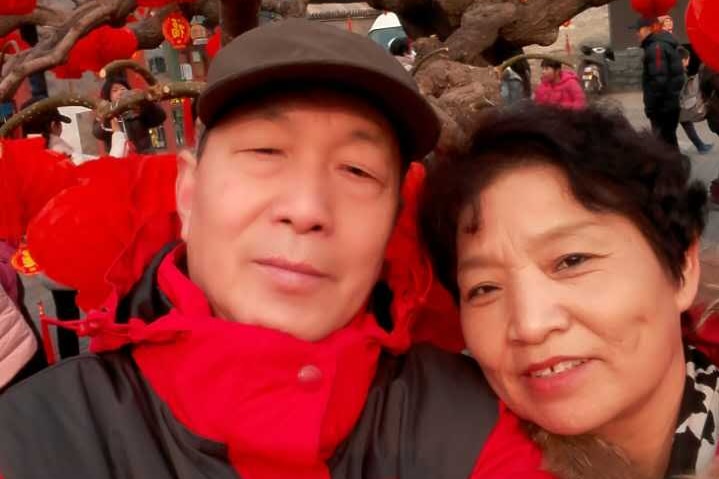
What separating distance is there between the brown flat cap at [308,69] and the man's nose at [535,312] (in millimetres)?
330

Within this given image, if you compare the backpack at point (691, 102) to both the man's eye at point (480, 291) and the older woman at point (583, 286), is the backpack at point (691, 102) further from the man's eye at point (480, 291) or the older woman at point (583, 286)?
the man's eye at point (480, 291)

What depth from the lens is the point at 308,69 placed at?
1.17m

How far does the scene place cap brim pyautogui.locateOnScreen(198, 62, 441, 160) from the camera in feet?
3.85

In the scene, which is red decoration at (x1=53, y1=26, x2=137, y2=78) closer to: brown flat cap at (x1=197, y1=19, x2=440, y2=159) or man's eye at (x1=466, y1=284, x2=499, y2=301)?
brown flat cap at (x1=197, y1=19, x2=440, y2=159)

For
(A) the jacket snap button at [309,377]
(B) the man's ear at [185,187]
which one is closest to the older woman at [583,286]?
(A) the jacket snap button at [309,377]

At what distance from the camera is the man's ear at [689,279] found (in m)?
1.38

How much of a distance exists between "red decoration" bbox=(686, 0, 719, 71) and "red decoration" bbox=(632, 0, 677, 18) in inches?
207


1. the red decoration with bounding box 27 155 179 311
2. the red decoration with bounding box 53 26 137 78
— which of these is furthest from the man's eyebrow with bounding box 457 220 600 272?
the red decoration with bounding box 53 26 137 78

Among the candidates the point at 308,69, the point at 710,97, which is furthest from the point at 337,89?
the point at 710,97

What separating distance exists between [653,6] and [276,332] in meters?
6.77

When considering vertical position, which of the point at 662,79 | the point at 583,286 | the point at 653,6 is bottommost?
the point at 662,79

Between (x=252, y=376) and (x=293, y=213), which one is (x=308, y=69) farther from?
(x=252, y=376)

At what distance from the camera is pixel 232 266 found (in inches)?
46.9

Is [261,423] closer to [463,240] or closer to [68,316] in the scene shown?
[463,240]
